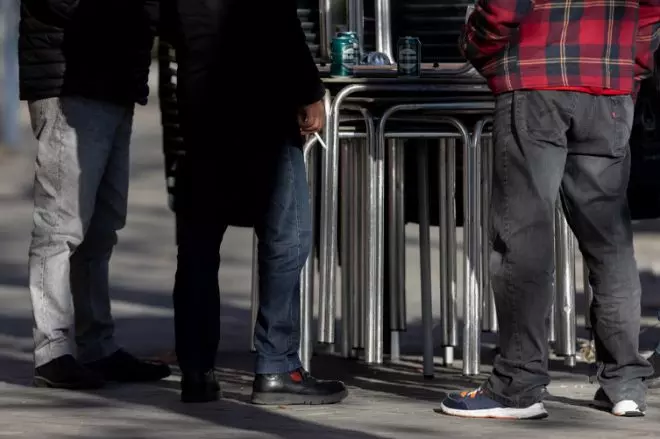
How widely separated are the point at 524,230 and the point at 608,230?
0.30 meters

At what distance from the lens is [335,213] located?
676 cm

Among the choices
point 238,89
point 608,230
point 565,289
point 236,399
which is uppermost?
point 238,89

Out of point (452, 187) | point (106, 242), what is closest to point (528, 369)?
point (452, 187)

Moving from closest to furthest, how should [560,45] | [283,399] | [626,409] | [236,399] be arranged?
[560,45]
[626,409]
[283,399]
[236,399]

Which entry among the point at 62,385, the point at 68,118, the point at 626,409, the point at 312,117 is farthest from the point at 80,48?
the point at 626,409

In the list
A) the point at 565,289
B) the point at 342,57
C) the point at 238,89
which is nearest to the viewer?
the point at 238,89

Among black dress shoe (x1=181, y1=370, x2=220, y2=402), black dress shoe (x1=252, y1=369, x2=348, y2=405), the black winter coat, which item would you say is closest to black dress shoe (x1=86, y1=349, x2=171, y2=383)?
black dress shoe (x1=181, y1=370, x2=220, y2=402)

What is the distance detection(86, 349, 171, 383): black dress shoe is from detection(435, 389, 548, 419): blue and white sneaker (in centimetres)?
129

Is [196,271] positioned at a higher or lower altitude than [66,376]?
higher

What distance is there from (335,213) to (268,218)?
0.71 m

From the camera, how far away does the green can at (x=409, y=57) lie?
6742mm

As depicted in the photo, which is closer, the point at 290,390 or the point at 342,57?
the point at 290,390

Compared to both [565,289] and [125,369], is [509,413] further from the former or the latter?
[125,369]

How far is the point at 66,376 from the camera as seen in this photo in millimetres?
6457
